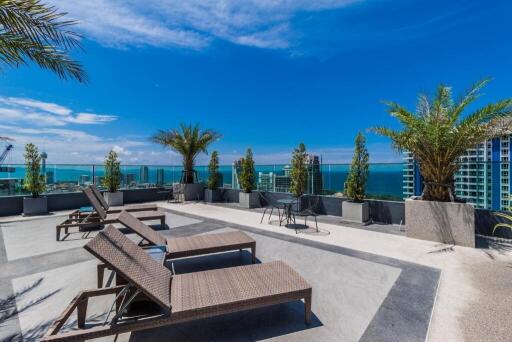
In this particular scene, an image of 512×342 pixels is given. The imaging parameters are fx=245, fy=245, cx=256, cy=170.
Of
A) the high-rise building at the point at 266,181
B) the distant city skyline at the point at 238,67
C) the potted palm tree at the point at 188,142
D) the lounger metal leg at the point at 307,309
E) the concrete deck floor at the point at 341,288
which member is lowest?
the concrete deck floor at the point at 341,288

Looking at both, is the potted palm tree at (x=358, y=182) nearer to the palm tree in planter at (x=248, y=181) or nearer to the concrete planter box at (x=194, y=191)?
the palm tree in planter at (x=248, y=181)

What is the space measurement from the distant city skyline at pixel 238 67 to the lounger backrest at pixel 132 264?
261 cm

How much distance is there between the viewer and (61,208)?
30.1 ft

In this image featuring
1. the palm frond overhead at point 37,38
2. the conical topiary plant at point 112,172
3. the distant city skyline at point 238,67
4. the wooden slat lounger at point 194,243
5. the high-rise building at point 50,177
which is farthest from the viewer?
the conical topiary plant at point 112,172

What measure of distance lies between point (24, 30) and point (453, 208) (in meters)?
7.42

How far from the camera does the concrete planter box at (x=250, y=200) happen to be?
379 inches

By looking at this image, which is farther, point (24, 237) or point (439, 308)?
point (24, 237)

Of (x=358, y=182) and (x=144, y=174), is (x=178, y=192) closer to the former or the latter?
(x=144, y=174)

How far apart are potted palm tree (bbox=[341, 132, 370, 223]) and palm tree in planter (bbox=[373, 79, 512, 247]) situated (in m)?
1.22

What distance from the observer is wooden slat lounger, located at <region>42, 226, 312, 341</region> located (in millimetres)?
1899

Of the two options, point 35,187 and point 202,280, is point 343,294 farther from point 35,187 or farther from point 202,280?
point 35,187

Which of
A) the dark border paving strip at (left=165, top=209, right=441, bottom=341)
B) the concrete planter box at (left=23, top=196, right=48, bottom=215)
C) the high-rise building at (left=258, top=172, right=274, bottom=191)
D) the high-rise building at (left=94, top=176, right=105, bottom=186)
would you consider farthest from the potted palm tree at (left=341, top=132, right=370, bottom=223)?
the concrete planter box at (left=23, top=196, right=48, bottom=215)

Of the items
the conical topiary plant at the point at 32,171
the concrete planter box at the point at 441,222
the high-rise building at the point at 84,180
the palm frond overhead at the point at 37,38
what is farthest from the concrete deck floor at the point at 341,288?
the high-rise building at the point at 84,180

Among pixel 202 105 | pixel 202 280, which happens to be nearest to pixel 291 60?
pixel 202 105
